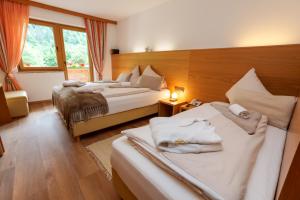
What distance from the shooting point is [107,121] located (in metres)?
2.38

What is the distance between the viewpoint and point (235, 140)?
111cm

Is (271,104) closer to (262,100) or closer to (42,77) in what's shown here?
(262,100)

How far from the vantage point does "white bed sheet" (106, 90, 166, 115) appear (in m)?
2.36

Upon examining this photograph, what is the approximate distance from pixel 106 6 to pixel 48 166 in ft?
11.6

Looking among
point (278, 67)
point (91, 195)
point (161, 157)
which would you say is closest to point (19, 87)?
point (91, 195)

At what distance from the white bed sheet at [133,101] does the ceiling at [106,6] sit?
2.10 metres

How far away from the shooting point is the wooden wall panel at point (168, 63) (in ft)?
9.28

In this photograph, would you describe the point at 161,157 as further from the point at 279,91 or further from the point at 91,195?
the point at 279,91

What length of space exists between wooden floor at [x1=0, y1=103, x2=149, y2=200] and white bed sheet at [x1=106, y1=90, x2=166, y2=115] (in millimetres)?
429

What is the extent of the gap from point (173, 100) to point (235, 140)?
5.74 ft

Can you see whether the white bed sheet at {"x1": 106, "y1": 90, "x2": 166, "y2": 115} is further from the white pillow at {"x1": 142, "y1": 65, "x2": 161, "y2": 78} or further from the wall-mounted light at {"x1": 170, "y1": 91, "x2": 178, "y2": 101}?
the white pillow at {"x1": 142, "y1": 65, "x2": 161, "y2": 78}

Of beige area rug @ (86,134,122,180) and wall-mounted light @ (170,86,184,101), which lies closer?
beige area rug @ (86,134,122,180)

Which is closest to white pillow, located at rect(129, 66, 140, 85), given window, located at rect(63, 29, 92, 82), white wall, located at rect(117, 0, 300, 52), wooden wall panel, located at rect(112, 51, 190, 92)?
wooden wall panel, located at rect(112, 51, 190, 92)

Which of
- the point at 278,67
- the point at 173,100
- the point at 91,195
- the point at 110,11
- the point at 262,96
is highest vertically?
the point at 110,11
